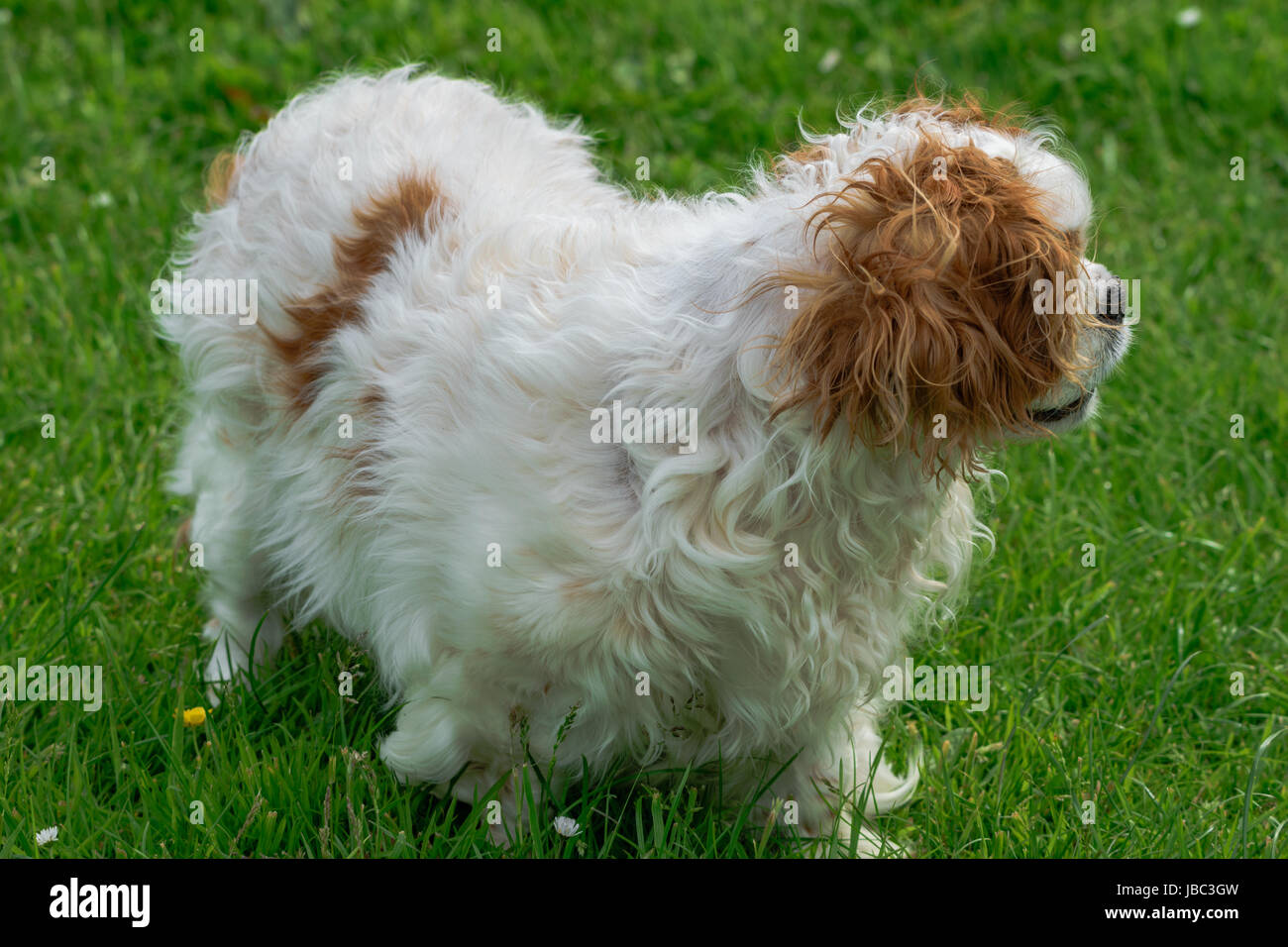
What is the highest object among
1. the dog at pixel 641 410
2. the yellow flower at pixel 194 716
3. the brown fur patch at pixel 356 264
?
the brown fur patch at pixel 356 264

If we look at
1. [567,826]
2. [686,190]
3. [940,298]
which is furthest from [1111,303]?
[686,190]

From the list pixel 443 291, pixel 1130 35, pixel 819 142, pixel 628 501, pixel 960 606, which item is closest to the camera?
pixel 628 501

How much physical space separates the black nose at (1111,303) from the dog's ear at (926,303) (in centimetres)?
13

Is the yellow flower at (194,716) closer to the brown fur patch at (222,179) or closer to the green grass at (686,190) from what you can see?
the green grass at (686,190)

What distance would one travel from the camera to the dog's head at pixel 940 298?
2.59 meters

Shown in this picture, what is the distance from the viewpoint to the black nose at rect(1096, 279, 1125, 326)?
282 cm

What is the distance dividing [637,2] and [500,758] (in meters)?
4.75

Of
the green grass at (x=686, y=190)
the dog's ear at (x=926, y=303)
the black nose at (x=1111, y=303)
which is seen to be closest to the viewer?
the dog's ear at (x=926, y=303)

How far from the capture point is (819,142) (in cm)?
306

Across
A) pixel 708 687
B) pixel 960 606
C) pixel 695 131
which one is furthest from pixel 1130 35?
pixel 708 687

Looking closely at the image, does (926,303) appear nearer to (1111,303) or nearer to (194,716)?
(1111,303)

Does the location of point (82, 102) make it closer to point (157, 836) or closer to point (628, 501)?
point (157, 836)

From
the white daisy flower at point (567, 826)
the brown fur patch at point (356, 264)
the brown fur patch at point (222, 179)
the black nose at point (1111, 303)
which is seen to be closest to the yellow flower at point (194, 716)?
the brown fur patch at point (356, 264)

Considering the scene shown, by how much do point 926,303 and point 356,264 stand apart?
149cm
